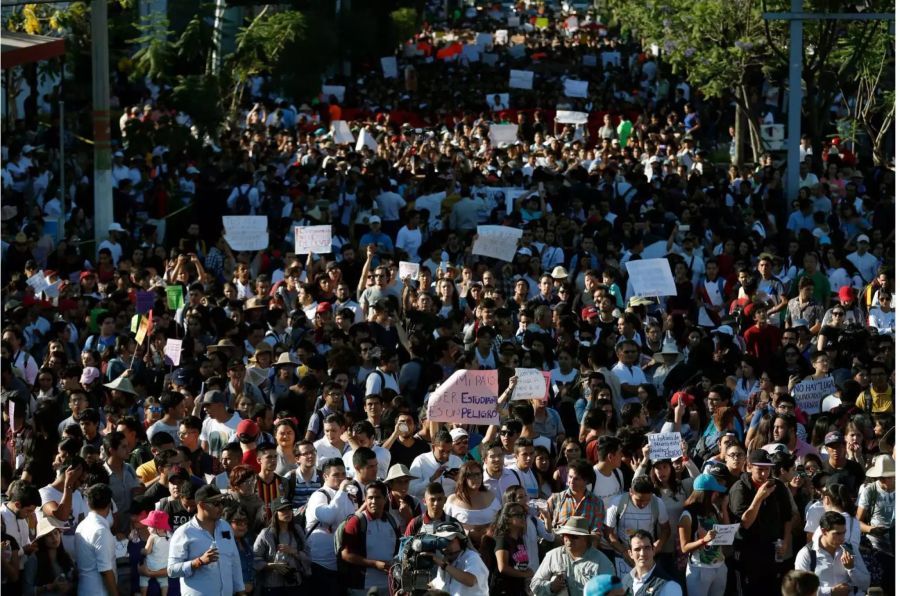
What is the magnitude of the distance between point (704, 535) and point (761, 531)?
387 mm

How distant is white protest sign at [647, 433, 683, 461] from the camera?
1129cm

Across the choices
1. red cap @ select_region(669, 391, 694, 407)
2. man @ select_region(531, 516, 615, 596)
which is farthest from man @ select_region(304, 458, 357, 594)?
red cap @ select_region(669, 391, 694, 407)

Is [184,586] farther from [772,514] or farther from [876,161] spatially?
[876,161]

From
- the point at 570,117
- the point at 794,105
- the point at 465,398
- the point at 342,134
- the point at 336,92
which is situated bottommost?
the point at 336,92

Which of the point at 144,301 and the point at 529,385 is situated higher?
the point at 529,385

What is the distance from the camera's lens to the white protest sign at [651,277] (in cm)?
1636

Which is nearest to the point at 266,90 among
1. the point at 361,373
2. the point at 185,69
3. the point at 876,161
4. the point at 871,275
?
the point at 185,69

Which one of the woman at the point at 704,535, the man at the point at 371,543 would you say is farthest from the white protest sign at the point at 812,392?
the man at the point at 371,543

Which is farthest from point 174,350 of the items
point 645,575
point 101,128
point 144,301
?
point 101,128

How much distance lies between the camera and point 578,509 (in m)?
10.7

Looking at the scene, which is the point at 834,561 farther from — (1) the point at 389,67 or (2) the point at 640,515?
(1) the point at 389,67

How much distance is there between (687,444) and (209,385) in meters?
3.21

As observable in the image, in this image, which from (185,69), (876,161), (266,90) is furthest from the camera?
(266,90)

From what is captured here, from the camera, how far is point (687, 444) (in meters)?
12.7
